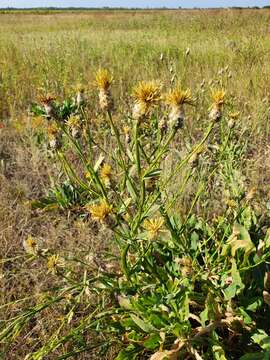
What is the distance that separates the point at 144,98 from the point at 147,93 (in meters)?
0.01

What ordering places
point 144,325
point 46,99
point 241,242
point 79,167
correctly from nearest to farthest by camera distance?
point 46,99 < point 144,325 < point 241,242 < point 79,167

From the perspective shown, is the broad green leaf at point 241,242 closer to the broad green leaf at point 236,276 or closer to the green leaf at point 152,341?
the broad green leaf at point 236,276

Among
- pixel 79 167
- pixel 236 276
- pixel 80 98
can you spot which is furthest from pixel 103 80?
pixel 79 167

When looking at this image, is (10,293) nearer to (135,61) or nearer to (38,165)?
(38,165)

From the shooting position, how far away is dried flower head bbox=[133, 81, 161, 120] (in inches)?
44.9

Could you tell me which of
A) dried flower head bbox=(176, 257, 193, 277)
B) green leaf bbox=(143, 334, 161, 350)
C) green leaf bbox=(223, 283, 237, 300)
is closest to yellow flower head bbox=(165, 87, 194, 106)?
dried flower head bbox=(176, 257, 193, 277)

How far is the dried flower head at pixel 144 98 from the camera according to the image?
1.14 meters

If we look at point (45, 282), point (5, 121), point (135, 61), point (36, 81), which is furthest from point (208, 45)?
point (45, 282)

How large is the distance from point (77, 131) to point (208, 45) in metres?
5.69

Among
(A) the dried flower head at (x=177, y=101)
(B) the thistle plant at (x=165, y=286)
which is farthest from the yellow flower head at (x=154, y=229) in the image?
(A) the dried flower head at (x=177, y=101)

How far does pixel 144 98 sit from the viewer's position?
115 cm

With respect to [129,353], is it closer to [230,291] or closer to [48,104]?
[230,291]

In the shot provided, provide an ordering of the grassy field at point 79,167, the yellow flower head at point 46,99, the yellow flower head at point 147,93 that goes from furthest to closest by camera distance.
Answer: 1. the grassy field at point 79,167
2. the yellow flower head at point 46,99
3. the yellow flower head at point 147,93

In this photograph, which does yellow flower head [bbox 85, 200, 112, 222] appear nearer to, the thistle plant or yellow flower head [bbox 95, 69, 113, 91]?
the thistle plant
